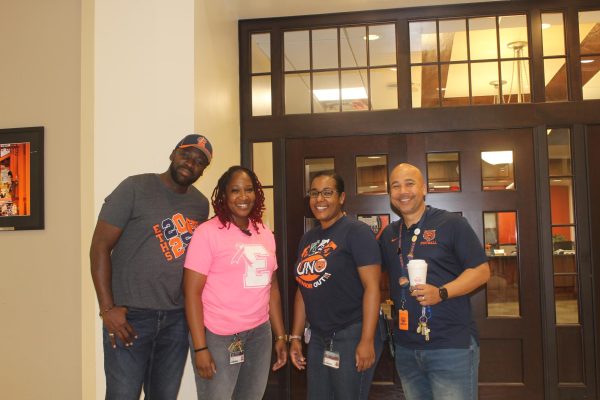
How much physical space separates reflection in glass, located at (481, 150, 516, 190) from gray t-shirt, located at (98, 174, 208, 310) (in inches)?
89.2

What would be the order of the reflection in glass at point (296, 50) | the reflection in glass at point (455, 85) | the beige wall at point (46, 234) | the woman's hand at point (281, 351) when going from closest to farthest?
the woman's hand at point (281, 351) < the beige wall at point (46, 234) < the reflection in glass at point (455, 85) < the reflection in glass at point (296, 50)

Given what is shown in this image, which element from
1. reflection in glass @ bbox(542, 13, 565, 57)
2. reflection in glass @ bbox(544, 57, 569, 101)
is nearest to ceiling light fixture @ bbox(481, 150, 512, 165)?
reflection in glass @ bbox(544, 57, 569, 101)

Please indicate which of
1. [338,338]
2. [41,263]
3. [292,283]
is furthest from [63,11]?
[338,338]

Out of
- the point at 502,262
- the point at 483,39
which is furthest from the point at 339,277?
the point at 483,39

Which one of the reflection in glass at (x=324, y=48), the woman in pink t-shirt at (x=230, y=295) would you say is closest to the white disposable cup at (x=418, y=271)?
the woman in pink t-shirt at (x=230, y=295)

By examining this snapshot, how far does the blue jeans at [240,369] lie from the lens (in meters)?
2.04

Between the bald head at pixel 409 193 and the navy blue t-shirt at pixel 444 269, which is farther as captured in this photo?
the bald head at pixel 409 193

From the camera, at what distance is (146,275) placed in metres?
2.07

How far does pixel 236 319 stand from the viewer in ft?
6.79

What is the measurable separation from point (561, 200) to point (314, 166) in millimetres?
1766

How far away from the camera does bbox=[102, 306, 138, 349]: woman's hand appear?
199 centimetres

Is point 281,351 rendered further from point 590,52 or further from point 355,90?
point 590,52

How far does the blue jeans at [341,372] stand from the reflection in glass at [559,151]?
2.04 m

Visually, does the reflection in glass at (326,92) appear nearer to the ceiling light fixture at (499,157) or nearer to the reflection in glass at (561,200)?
the ceiling light fixture at (499,157)
